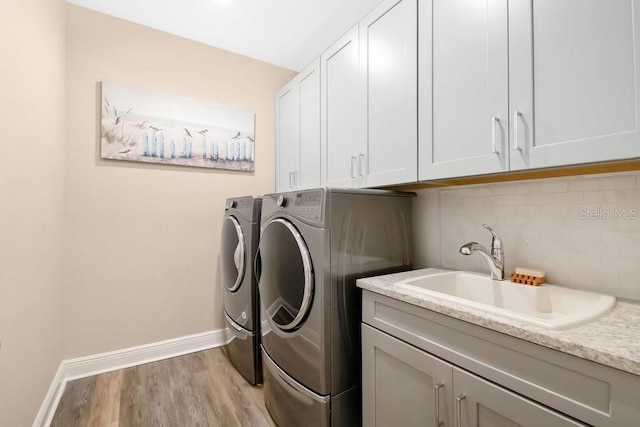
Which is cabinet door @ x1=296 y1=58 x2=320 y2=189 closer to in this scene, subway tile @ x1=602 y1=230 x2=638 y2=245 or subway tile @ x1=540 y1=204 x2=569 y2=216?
subway tile @ x1=540 y1=204 x2=569 y2=216

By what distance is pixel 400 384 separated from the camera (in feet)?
3.56

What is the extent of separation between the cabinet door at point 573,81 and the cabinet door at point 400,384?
80cm

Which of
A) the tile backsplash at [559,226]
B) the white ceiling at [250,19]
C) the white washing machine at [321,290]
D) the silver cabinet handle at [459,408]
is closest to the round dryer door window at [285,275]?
the white washing machine at [321,290]

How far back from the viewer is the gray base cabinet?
641mm

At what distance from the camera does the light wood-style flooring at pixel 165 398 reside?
161 cm

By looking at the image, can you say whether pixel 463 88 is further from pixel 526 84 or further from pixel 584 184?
pixel 584 184

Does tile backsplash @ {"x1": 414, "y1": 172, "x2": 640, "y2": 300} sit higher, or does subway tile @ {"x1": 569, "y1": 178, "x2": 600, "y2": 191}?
subway tile @ {"x1": 569, "y1": 178, "x2": 600, "y2": 191}

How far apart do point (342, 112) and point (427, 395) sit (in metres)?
1.60

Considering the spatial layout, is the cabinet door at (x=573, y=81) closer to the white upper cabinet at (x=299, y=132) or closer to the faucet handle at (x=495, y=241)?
the faucet handle at (x=495, y=241)

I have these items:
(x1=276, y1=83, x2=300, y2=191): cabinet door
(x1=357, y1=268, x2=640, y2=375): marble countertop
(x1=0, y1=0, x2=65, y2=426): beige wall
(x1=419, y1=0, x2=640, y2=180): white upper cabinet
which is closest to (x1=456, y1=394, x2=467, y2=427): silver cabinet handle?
(x1=357, y1=268, x2=640, y2=375): marble countertop

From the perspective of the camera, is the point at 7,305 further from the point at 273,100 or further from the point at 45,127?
the point at 273,100

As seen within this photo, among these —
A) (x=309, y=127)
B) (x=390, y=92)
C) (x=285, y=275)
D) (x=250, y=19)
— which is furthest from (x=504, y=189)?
(x=250, y=19)

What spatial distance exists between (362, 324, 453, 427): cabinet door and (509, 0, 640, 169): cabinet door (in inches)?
31.4

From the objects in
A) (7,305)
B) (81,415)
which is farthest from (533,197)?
(81,415)
